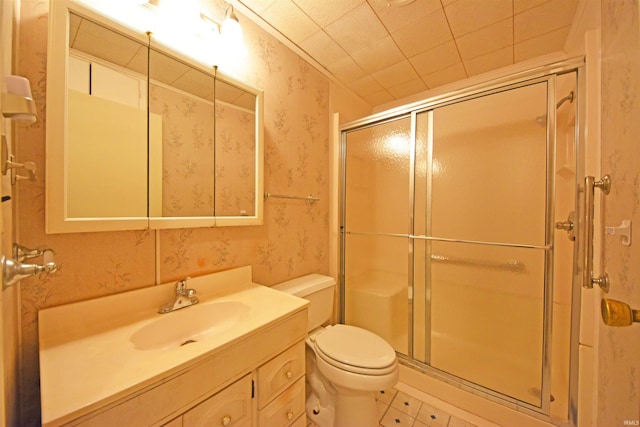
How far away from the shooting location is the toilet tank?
1.43m

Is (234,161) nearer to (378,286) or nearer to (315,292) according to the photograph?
(315,292)

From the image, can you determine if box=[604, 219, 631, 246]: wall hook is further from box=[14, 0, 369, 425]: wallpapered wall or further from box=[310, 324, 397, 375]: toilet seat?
box=[14, 0, 369, 425]: wallpapered wall

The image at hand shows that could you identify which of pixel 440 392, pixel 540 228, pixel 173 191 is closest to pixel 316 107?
pixel 173 191

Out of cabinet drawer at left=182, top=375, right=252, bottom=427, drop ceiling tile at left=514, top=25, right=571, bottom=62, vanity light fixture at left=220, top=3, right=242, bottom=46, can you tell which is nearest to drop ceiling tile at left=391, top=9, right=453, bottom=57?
drop ceiling tile at left=514, top=25, right=571, bottom=62

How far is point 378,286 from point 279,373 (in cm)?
117

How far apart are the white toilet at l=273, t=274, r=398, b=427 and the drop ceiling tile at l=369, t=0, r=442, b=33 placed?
5.23 ft

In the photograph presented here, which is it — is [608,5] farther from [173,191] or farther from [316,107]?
[173,191]

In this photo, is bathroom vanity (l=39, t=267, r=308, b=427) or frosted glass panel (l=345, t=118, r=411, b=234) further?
frosted glass panel (l=345, t=118, r=411, b=234)

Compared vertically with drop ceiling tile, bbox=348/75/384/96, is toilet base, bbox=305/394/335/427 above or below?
below

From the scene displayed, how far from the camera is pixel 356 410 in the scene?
1.16 meters

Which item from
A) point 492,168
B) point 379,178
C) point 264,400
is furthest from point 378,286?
point 264,400

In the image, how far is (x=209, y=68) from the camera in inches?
43.9

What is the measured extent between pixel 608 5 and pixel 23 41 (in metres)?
1.93

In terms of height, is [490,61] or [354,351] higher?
[490,61]
